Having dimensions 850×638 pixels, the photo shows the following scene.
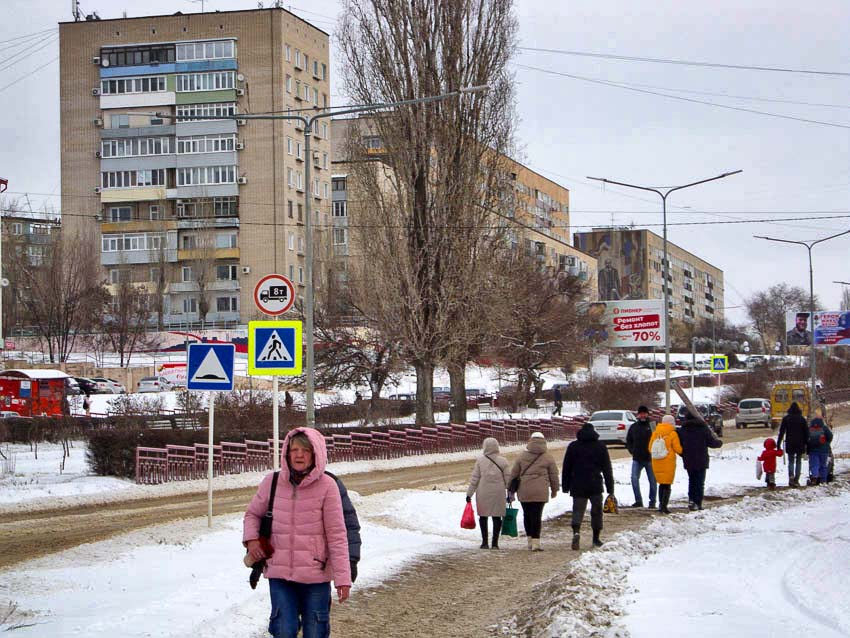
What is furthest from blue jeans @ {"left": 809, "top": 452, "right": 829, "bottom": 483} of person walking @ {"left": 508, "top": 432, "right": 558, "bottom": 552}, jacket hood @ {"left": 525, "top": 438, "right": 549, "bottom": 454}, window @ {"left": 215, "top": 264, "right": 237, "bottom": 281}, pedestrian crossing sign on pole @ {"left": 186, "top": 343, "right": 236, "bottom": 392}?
window @ {"left": 215, "top": 264, "right": 237, "bottom": 281}

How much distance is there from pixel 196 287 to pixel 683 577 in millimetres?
80110

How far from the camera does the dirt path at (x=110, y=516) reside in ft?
51.3

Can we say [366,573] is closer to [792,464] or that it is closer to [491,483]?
[491,483]

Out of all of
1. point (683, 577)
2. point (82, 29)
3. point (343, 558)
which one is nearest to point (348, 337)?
point (683, 577)

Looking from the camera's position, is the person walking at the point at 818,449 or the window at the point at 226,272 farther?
the window at the point at 226,272

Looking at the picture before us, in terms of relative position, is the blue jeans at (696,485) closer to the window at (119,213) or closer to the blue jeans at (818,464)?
the blue jeans at (818,464)

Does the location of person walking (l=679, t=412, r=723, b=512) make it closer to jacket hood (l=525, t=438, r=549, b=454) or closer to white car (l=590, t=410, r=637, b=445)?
jacket hood (l=525, t=438, r=549, b=454)

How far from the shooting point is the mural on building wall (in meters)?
148

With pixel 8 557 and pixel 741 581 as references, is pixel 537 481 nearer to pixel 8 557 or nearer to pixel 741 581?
pixel 741 581

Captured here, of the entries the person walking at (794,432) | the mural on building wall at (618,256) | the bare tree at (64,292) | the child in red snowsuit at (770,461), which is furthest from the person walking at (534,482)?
the mural on building wall at (618,256)

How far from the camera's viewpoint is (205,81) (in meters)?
85.8

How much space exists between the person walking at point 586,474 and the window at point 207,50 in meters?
75.8

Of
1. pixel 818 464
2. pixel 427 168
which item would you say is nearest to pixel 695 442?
pixel 818 464

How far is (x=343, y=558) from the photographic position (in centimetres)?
668
